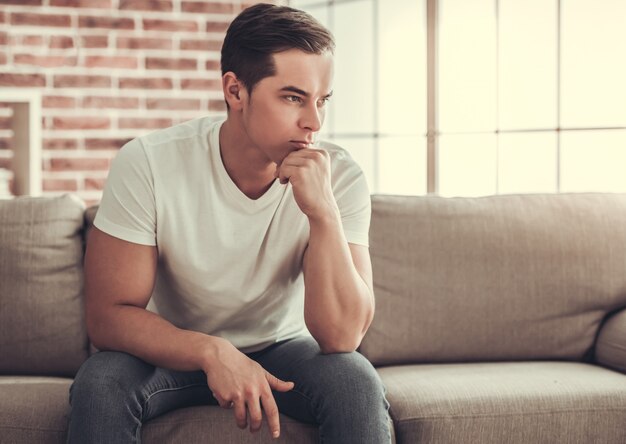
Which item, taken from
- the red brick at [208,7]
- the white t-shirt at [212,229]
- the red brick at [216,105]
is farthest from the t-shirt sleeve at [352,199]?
the red brick at [208,7]

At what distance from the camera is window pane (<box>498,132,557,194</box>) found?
3.15 meters

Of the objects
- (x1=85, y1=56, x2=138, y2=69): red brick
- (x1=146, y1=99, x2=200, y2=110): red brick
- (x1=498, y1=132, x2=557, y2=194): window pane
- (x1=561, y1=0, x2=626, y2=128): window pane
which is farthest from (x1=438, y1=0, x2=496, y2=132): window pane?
(x1=85, y1=56, x2=138, y2=69): red brick

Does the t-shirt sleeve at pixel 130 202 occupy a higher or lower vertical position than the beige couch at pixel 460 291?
higher

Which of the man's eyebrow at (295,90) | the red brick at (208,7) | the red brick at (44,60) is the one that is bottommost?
the man's eyebrow at (295,90)

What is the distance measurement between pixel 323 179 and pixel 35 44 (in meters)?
1.98

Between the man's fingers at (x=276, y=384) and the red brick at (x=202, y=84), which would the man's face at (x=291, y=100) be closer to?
the man's fingers at (x=276, y=384)

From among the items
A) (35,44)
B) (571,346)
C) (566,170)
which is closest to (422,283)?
(571,346)

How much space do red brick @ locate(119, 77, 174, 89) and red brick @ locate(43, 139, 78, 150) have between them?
293 millimetres

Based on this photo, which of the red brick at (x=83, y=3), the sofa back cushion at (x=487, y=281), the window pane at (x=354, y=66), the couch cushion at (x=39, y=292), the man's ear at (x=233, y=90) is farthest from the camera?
→ the window pane at (x=354, y=66)

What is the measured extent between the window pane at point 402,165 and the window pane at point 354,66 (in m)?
0.12

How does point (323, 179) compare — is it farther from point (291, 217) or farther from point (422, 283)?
point (422, 283)

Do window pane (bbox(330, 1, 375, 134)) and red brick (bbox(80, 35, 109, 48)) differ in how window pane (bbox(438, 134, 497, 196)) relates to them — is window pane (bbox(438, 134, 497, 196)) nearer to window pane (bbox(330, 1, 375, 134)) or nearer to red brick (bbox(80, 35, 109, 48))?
window pane (bbox(330, 1, 375, 134))

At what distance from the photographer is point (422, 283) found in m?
2.15

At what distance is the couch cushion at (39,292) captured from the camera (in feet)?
6.61
